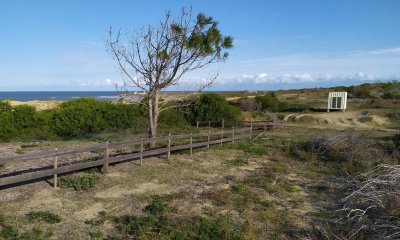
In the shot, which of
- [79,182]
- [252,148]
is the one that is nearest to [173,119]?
[252,148]

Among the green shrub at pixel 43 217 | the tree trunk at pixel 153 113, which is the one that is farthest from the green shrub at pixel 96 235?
the tree trunk at pixel 153 113

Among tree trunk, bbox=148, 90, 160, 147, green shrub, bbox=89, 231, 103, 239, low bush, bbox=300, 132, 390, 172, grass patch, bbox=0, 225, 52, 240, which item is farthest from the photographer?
tree trunk, bbox=148, 90, 160, 147

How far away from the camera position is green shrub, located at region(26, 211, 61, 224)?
23.7ft

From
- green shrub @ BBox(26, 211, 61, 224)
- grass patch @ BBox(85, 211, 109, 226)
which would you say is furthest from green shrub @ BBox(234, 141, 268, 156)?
green shrub @ BBox(26, 211, 61, 224)

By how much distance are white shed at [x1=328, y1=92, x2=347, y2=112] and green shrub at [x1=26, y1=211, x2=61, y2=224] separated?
32466 mm

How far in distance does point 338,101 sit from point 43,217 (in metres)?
32.9

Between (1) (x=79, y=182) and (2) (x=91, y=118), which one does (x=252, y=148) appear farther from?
(2) (x=91, y=118)

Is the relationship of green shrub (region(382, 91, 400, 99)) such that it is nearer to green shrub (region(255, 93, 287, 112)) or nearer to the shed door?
the shed door

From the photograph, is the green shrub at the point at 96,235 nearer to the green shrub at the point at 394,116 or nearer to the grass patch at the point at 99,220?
the grass patch at the point at 99,220

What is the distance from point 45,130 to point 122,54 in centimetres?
1037

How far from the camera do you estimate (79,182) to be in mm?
9836

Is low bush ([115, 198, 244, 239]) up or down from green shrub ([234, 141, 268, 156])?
up

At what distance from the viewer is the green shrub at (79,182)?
959 centimetres

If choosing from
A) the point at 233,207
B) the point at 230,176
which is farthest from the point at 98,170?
the point at 233,207
